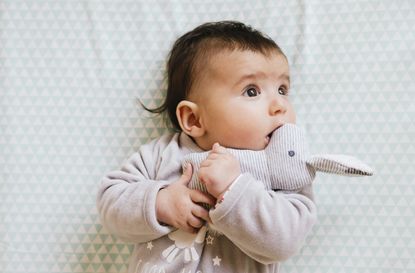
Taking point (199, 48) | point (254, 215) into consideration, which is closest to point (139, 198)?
point (254, 215)

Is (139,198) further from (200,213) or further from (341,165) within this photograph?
(341,165)

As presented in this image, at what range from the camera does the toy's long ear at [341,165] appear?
3.42ft

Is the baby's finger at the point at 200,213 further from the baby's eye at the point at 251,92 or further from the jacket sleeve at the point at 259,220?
the baby's eye at the point at 251,92

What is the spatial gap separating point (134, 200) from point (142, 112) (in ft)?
1.13

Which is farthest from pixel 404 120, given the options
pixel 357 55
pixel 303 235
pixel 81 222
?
pixel 81 222

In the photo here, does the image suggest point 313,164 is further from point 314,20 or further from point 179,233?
point 314,20

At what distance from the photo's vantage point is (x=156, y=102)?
139 cm

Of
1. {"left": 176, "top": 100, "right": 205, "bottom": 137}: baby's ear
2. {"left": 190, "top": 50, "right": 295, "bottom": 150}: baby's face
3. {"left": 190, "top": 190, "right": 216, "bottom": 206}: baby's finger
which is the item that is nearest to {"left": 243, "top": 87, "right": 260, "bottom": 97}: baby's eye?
{"left": 190, "top": 50, "right": 295, "bottom": 150}: baby's face

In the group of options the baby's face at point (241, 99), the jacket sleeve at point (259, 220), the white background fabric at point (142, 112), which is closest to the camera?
the jacket sleeve at point (259, 220)

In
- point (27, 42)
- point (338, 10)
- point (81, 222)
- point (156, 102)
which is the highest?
point (338, 10)

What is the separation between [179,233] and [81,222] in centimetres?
35

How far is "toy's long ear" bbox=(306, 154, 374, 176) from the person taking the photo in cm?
104

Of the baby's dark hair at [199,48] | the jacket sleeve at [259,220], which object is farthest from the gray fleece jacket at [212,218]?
the baby's dark hair at [199,48]

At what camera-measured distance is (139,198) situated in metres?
1.11
